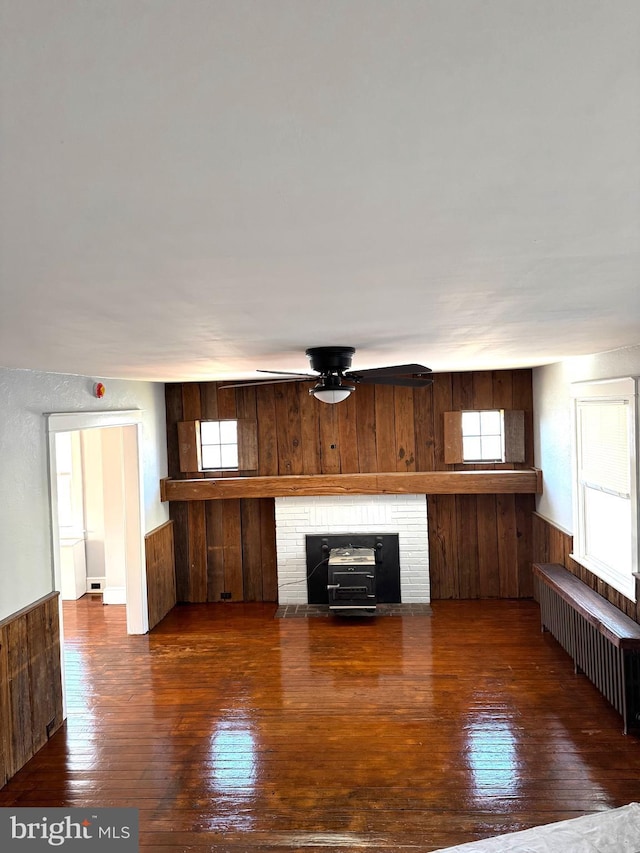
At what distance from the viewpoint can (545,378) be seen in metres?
6.31

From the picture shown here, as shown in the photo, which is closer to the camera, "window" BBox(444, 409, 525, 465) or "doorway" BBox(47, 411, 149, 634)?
"doorway" BBox(47, 411, 149, 634)

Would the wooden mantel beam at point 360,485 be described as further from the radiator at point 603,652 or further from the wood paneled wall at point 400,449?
the radiator at point 603,652

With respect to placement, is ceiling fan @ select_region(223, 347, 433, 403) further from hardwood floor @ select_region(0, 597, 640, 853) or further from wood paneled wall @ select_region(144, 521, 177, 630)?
wood paneled wall @ select_region(144, 521, 177, 630)

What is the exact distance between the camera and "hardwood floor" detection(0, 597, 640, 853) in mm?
3191

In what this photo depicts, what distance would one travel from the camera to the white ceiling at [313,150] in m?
0.58

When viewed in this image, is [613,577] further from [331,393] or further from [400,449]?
[400,449]

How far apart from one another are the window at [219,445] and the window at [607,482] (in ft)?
12.3

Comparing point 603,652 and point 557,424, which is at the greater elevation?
point 557,424

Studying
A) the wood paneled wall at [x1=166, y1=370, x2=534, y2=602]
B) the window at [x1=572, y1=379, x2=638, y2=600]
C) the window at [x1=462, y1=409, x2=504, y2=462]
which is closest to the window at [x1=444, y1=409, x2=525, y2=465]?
the window at [x1=462, y1=409, x2=504, y2=462]

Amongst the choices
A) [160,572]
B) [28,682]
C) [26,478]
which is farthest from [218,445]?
[28,682]

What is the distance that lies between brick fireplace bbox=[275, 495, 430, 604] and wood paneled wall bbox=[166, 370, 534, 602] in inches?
11.2

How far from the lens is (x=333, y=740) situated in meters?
3.98

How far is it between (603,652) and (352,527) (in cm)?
305

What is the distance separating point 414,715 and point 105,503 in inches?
178
